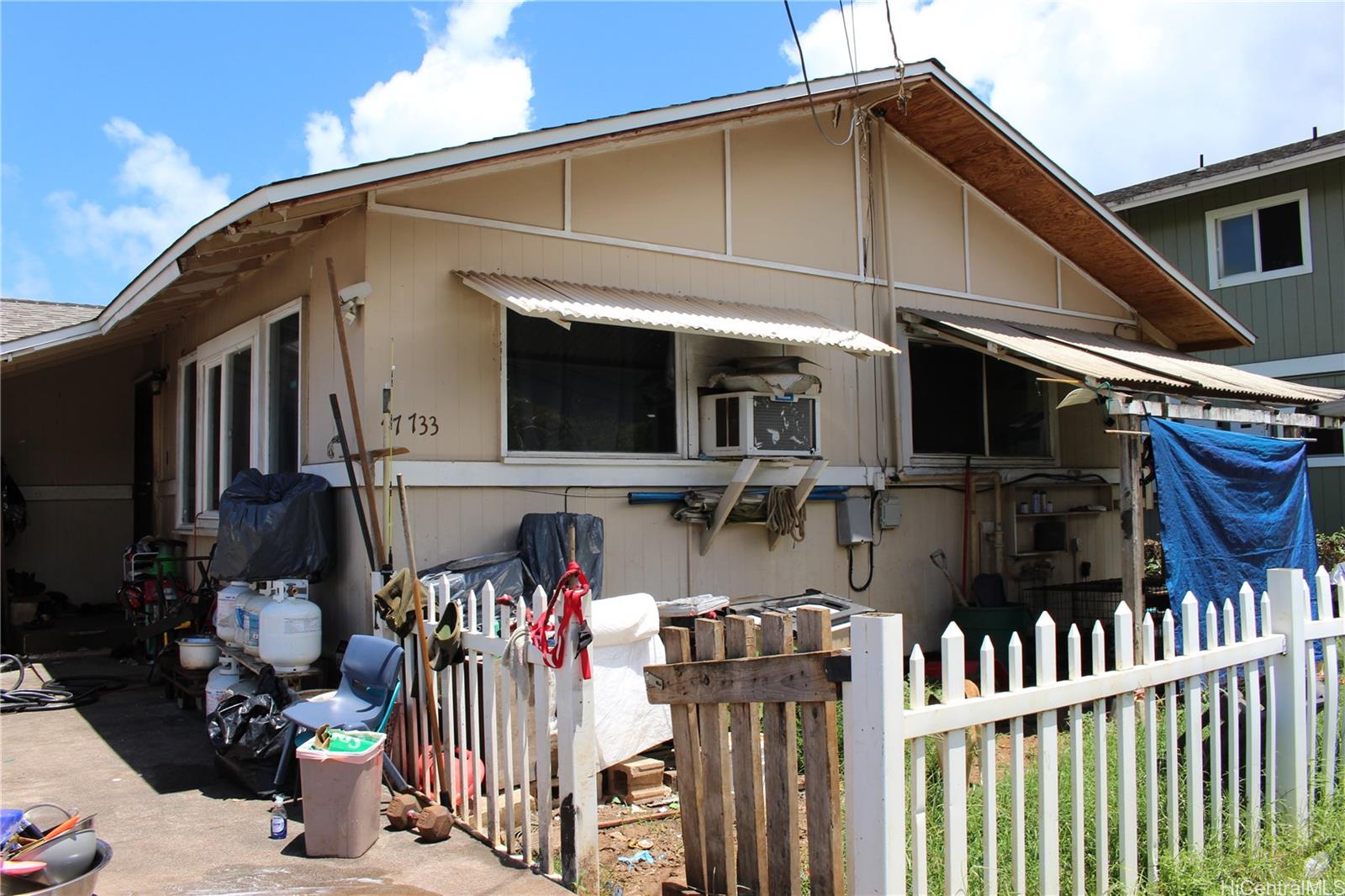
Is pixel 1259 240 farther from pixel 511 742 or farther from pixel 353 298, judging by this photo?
pixel 511 742

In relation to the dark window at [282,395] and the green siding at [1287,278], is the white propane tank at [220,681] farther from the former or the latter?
the green siding at [1287,278]

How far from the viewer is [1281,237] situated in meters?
→ 13.2

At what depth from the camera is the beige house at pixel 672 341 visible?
20.4 feet

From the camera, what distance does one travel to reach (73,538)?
37.4 feet

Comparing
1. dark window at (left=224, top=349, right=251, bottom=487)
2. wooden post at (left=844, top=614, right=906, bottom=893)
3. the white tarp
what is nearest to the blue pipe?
the white tarp

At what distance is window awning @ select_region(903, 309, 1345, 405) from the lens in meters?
7.42

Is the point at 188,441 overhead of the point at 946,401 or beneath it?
beneath

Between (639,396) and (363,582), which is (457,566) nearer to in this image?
(363,582)

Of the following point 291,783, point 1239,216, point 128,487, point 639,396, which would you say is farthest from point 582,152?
point 1239,216

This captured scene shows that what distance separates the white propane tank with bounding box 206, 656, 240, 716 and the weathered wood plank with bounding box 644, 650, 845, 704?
3.59 meters

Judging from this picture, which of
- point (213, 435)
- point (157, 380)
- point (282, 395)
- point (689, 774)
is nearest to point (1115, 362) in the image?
point (689, 774)

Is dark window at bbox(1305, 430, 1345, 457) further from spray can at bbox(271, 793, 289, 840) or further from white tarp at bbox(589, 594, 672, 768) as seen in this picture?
spray can at bbox(271, 793, 289, 840)

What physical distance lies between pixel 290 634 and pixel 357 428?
124 cm

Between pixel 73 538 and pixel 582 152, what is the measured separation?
8.15 metres
